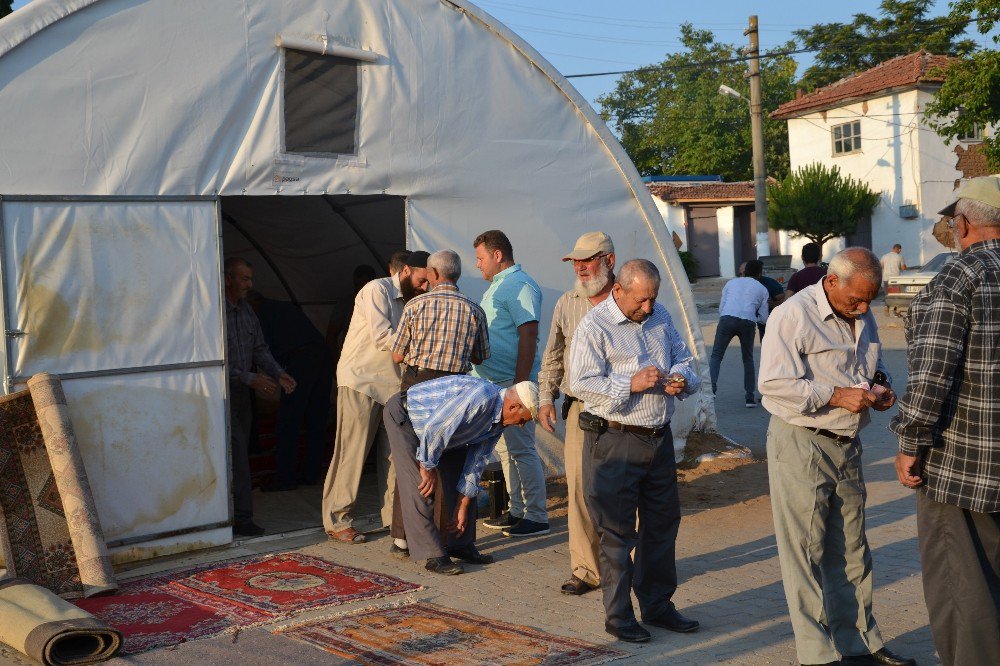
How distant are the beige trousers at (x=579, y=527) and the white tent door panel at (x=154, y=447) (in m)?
2.51

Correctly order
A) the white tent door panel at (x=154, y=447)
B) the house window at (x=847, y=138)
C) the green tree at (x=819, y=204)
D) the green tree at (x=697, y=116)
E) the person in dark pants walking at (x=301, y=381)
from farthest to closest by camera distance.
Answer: the green tree at (x=697, y=116) → the house window at (x=847, y=138) → the green tree at (x=819, y=204) → the person in dark pants walking at (x=301, y=381) → the white tent door panel at (x=154, y=447)

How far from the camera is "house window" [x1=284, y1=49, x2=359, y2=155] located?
25.8 feet

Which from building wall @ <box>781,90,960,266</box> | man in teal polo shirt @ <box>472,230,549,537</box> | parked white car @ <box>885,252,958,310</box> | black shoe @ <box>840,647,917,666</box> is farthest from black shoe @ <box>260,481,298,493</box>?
building wall @ <box>781,90,960,266</box>

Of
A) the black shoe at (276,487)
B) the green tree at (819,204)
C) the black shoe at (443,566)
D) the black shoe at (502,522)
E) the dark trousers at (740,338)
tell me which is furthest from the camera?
the green tree at (819,204)

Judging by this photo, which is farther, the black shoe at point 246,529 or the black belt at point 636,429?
the black shoe at point 246,529

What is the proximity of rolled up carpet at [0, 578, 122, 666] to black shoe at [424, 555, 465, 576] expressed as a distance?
206cm

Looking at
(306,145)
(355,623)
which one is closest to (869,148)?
(306,145)

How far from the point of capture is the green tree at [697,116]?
47.9m

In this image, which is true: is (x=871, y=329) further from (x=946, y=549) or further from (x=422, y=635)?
(x=422, y=635)

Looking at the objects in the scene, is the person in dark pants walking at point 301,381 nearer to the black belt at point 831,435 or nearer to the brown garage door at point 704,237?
the black belt at point 831,435

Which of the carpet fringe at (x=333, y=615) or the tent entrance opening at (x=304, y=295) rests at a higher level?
the tent entrance opening at (x=304, y=295)

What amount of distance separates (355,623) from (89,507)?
1.90m

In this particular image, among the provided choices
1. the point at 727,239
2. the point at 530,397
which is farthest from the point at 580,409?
the point at 727,239

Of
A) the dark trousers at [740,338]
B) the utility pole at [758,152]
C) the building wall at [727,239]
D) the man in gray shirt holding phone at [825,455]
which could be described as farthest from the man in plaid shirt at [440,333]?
the building wall at [727,239]
